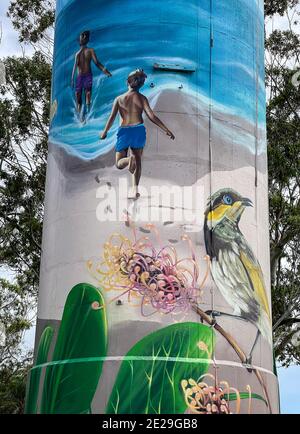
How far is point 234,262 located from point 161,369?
2887 mm

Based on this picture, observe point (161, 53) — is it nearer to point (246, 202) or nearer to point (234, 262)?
point (246, 202)

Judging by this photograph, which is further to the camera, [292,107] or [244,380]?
[292,107]

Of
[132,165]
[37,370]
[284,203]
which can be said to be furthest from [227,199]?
[284,203]

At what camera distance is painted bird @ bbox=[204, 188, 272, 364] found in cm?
1608

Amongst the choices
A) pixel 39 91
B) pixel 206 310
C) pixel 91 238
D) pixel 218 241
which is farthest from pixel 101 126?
pixel 39 91

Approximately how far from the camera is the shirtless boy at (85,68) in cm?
1730

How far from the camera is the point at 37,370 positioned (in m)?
16.7

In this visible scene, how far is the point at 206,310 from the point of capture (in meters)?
15.7

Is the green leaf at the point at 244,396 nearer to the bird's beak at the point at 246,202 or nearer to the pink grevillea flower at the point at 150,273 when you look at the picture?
the pink grevillea flower at the point at 150,273

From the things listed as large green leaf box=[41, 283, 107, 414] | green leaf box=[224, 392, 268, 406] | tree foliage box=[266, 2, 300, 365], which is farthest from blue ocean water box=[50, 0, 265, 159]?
tree foliage box=[266, 2, 300, 365]

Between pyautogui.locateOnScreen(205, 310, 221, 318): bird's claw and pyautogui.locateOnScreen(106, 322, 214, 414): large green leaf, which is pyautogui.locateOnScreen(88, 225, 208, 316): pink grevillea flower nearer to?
pyautogui.locateOnScreen(205, 310, 221, 318): bird's claw

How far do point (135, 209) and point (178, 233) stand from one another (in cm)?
104

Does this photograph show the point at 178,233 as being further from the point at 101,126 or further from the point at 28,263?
the point at 28,263

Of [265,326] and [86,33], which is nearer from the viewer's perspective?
[265,326]
